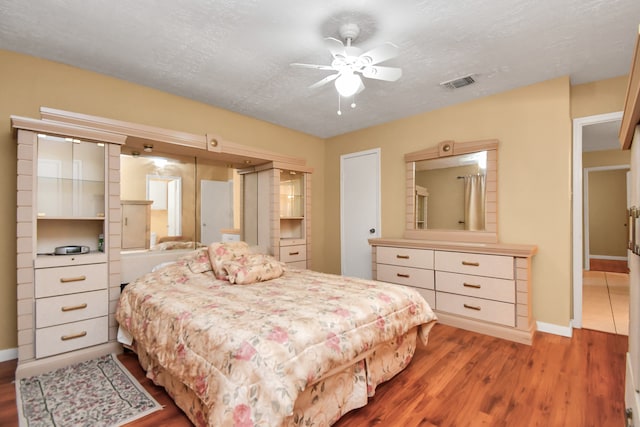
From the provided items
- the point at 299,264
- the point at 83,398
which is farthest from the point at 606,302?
the point at 83,398

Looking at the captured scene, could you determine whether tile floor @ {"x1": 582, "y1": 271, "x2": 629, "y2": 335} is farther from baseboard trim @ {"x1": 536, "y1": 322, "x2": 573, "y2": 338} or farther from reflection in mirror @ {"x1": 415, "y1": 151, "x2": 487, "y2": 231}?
reflection in mirror @ {"x1": 415, "y1": 151, "x2": 487, "y2": 231}

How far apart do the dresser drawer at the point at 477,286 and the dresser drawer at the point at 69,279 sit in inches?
130

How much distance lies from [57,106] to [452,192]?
4.17m

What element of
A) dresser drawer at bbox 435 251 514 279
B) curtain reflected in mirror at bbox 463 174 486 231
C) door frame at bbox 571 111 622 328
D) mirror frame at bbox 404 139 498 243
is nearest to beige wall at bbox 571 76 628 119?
door frame at bbox 571 111 622 328

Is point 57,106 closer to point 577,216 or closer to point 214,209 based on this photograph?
point 214,209

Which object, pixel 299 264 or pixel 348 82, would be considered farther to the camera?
pixel 299 264

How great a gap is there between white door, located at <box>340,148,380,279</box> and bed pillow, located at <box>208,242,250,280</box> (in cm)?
208

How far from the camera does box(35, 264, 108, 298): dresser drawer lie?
2254 mm

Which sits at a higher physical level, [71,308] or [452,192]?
[452,192]

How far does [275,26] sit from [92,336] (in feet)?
9.44

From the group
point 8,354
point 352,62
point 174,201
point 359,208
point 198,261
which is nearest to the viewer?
point 352,62

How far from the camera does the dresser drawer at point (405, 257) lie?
11.1 feet

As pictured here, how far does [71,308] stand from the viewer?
236 cm

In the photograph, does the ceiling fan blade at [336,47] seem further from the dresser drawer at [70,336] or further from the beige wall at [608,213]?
the beige wall at [608,213]
